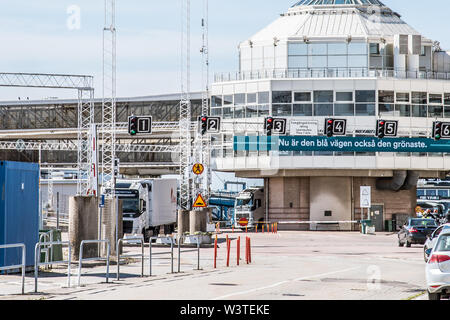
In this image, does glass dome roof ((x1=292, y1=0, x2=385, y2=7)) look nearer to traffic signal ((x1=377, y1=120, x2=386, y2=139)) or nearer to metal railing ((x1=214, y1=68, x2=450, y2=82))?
metal railing ((x1=214, y1=68, x2=450, y2=82))

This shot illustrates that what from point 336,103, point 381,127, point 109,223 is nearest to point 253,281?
point 109,223

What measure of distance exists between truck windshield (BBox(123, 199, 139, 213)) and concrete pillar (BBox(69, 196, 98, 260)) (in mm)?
21986

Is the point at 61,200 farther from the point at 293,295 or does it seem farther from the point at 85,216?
the point at 293,295

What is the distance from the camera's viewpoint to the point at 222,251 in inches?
1583

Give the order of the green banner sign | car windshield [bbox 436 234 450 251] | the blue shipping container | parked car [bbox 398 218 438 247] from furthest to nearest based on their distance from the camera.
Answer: the green banner sign < parked car [bbox 398 218 438 247] < the blue shipping container < car windshield [bbox 436 234 450 251]

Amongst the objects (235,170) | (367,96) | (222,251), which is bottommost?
(222,251)

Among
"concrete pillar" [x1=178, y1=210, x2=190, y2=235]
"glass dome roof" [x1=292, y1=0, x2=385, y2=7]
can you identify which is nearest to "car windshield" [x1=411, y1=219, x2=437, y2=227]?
"concrete pillar" [x1=178, y1=210, x2=190, y2=235]

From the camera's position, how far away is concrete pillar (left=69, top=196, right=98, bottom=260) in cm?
3039

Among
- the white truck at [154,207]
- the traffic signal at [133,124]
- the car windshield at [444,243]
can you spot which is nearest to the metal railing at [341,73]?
the white truck at [154,207]

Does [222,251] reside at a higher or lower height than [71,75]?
lower

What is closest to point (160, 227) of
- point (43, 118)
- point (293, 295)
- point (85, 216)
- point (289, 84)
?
point (289, 84)

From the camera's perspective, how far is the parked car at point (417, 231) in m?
42.9

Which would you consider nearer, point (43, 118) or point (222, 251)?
point (222, 251)
